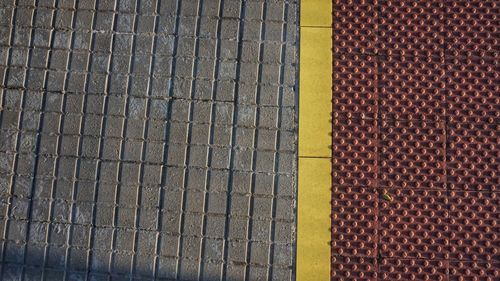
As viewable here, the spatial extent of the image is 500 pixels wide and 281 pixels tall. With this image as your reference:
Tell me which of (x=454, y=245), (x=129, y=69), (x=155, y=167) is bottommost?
(x=454, y=245)

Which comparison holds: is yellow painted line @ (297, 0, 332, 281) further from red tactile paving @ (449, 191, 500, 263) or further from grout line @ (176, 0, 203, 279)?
red tactile paving @ (449, 191, 500, 263)

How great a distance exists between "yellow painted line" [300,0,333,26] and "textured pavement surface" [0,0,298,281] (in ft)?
0.38

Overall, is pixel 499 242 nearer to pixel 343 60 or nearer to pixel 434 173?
pixel 434 173

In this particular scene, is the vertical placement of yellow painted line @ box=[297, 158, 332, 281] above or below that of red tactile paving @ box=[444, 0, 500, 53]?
below

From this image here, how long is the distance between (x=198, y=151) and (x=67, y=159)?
3.73 feet

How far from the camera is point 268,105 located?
409 cm

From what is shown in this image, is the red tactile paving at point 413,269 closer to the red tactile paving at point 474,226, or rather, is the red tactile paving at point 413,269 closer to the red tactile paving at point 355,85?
the red tactile paving at point 474,226

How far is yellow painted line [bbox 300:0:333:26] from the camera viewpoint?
4234mm

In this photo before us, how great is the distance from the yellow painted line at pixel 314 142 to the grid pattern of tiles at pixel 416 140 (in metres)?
0.08

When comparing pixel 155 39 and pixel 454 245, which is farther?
pixel 155 39

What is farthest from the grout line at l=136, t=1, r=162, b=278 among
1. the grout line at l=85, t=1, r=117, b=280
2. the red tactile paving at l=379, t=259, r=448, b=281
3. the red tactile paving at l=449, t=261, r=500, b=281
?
the red tactile paving at l=449, t=261, r=500, b=281

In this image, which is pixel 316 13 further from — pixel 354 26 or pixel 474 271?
pixel 474 271

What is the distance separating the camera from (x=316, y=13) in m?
4.25

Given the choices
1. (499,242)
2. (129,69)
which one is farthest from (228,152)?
(499,242)
